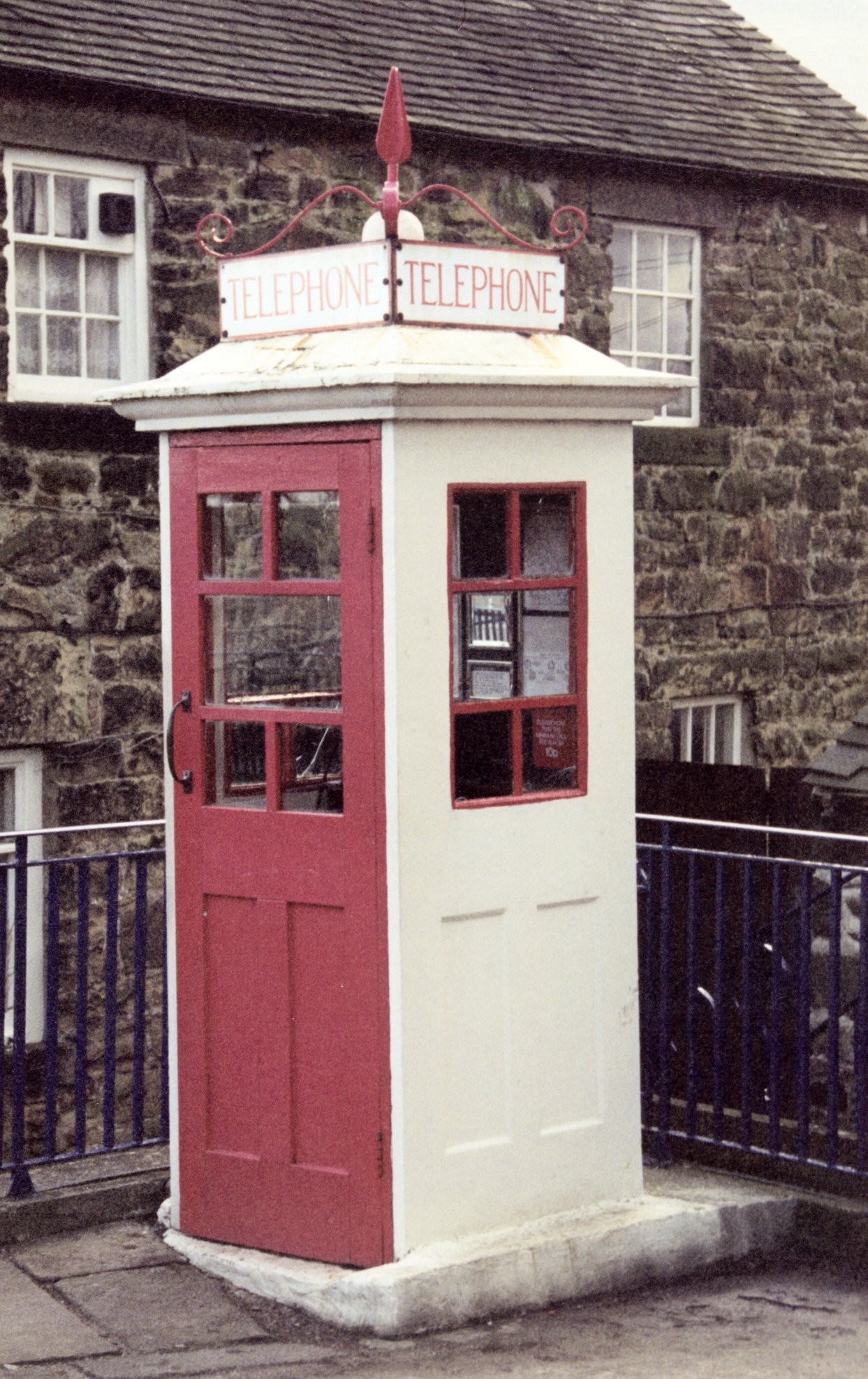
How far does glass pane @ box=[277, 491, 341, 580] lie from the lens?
5.11 m

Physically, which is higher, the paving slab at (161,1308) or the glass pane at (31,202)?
the glass pane at (31,202)

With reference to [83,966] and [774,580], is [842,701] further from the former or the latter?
[83,966]

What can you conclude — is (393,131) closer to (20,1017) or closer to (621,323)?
(20,1017)

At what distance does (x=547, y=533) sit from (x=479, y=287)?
0.69 m

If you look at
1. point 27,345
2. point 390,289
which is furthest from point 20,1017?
point 27,345

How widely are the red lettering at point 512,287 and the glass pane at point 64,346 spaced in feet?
17.3

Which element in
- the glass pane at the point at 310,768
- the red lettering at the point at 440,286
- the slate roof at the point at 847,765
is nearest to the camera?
the red lettering at the point at 440,286

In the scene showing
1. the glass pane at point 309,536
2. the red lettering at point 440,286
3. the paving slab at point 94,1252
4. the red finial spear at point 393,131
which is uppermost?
the red finial spear at point 393,131

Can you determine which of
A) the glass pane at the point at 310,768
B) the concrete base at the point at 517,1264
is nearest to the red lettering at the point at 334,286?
the glass pane at the point at 310,768

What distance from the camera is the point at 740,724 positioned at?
1354 cm

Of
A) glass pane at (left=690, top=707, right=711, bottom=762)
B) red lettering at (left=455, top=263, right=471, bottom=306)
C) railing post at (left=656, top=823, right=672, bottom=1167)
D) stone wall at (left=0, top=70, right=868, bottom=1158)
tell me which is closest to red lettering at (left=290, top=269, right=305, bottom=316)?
red lettering at (left=455, top=263, right=471, bottom=306)

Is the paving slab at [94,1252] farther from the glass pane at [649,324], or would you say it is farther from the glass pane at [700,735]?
the glass pane at [649,324]

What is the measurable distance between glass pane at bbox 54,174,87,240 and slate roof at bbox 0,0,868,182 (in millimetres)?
576

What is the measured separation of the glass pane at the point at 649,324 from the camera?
1270cm
